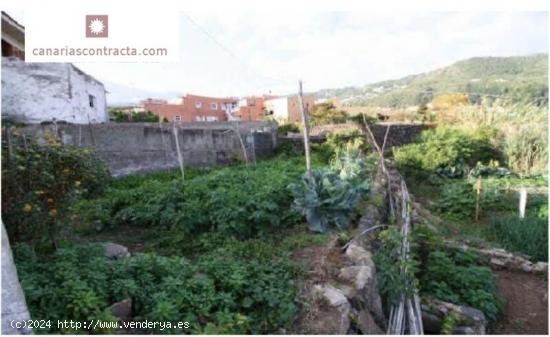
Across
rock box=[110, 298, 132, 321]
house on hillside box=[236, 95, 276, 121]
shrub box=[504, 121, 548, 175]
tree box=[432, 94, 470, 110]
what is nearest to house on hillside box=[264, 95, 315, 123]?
house on hillside box=[236, 95, 276, 121]

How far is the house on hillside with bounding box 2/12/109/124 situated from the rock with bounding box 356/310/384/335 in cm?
917

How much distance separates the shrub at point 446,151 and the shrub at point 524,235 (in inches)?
146

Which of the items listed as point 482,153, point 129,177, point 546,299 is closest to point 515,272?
point 546,299

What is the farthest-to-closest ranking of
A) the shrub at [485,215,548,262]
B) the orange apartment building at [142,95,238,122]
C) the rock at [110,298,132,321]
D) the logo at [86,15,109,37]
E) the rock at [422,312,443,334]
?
the orange apartment building at [142,95,238,122] → the shrub at [485,215,548,262] → the rock at [422,312,443,334] → the logo at [86,15,109,37] → the rock at [110,298,132,321]

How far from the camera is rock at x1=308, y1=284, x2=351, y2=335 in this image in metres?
2.60

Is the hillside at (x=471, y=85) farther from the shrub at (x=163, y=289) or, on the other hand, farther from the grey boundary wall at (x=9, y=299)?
the grey boundary wall at (x=9, y=299)

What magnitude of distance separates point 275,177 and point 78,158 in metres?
3.13

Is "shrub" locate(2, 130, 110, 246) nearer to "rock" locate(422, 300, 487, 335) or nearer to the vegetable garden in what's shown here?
the vegetable garden

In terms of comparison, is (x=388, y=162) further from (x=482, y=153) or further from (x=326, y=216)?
(x=326, y=216)

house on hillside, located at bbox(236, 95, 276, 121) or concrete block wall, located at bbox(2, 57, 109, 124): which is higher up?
house on hillside, located at bbox(236, 95, 276, 121)

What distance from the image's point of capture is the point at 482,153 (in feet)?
36.4

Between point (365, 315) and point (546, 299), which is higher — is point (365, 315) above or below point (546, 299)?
above

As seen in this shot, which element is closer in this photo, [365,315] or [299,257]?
[365,315]

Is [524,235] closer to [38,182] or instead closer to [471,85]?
[38,182]
